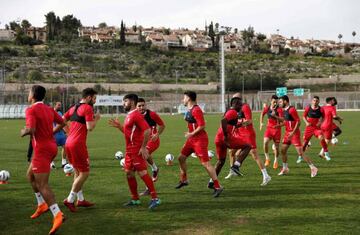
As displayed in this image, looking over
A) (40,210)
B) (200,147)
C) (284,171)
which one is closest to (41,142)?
(40,210)

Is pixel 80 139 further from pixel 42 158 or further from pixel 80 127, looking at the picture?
pixel 42 158

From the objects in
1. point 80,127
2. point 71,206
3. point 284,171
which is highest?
point 80,127

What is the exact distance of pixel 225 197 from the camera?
412 inches

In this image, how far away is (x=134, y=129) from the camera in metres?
9.51

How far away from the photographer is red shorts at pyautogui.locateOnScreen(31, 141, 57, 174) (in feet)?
25.8

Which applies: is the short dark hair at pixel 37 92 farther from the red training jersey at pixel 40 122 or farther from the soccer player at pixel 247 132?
the soccer player at pixel 247 132

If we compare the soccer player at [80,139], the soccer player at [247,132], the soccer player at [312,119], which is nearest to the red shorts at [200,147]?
the soccer player at [247,132]

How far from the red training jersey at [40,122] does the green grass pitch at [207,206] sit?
142 centimetres

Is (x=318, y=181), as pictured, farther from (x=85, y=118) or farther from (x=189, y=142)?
(x=85, y=118)

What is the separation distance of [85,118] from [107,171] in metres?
5.76

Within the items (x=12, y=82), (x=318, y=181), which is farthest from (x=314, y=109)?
(x=12, y=82)

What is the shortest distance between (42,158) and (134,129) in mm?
2109

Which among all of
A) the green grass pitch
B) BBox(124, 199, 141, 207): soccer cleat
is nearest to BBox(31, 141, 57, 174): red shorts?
the green grass pitch

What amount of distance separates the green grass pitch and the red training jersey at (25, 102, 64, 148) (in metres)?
1.42
